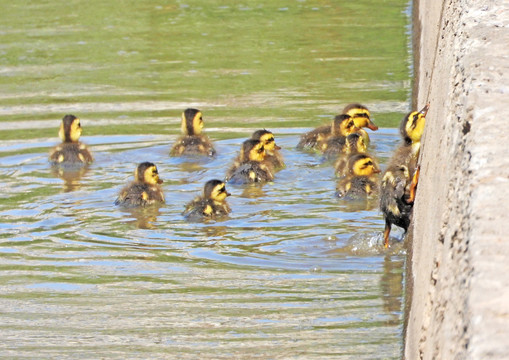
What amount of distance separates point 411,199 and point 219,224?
1.48 meters

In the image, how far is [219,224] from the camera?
637 centimetres

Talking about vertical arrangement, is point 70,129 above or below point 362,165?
above

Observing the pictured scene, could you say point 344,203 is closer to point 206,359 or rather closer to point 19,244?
point 19,244

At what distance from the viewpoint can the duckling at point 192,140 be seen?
809cm

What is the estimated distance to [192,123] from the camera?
828 cm

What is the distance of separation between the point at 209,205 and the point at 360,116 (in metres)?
2.33

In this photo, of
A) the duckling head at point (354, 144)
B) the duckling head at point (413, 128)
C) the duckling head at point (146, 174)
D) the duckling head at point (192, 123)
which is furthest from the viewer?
the duckling head at point (192, 123)

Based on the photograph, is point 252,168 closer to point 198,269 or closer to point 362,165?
point 362,165

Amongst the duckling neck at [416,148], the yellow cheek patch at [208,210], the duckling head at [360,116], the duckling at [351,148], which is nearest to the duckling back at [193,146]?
the duckling at [351,148]

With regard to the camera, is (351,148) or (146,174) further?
(351,148)

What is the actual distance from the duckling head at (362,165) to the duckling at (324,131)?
2.65 feet

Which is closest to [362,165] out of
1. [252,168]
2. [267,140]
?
[252,168]

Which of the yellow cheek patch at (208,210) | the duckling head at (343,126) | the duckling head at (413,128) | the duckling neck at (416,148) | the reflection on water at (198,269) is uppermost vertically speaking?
the duckling head at (413,128)

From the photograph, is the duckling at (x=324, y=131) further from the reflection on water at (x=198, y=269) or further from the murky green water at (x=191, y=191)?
the reflection on water at (x=198, y=269)
